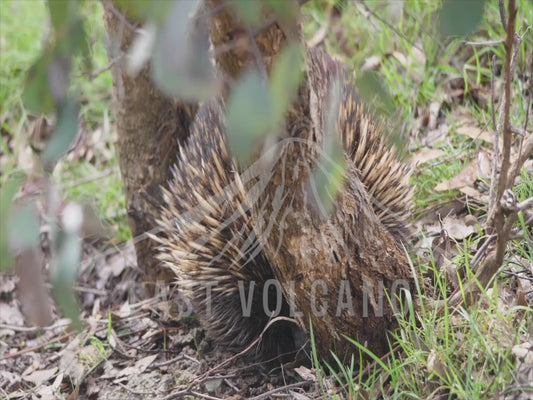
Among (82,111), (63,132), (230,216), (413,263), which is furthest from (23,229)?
(82,111)

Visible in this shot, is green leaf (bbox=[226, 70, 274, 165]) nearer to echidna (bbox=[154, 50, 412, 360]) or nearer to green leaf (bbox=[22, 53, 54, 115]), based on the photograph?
green leaf (bbox=[22, 53, 54, 115])

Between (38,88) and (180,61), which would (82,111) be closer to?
(38,88)

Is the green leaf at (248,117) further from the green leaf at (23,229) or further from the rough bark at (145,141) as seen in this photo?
the rough bark at (145,141)

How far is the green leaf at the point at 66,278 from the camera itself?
931 mm

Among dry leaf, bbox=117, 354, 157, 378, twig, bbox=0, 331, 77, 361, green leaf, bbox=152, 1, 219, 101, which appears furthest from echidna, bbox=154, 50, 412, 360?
green leaf, bbox=152, 1, 219, 101

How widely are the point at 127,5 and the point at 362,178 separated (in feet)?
5.69

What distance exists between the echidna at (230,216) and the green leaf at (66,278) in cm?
124

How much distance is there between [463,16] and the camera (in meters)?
0.81

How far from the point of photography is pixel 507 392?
68.5 inches

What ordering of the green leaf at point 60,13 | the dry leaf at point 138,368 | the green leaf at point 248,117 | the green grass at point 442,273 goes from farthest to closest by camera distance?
the dry leaf at point 138,368 < the green grass at point 442,273 < the green leaf at point 60,13 < the green leaf at point 248,117

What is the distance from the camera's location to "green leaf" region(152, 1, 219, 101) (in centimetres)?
75

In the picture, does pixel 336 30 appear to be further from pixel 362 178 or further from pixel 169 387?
pixel 169 387

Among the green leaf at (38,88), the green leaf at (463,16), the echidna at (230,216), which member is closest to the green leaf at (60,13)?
the green leaf at (38,88)

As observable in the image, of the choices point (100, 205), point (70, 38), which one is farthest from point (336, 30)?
point (70, 38)
